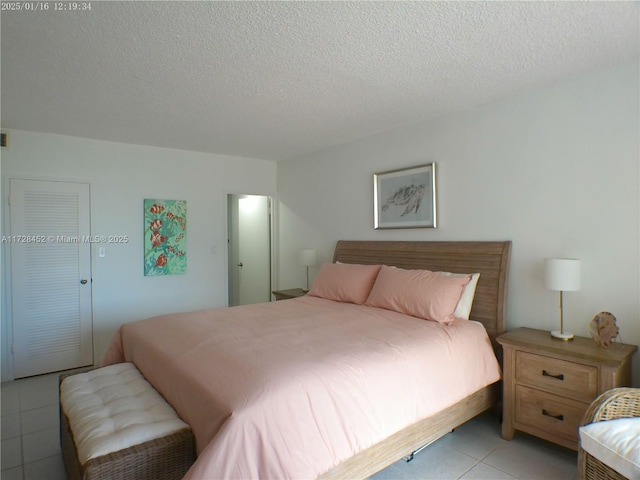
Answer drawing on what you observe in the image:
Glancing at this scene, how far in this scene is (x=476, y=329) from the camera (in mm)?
2727

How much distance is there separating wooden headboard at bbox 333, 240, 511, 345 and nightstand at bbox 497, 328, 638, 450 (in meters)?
0.30

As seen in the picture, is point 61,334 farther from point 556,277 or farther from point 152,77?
point 556,277

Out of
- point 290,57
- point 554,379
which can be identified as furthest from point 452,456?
point 290,57

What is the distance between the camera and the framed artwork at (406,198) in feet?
11.7

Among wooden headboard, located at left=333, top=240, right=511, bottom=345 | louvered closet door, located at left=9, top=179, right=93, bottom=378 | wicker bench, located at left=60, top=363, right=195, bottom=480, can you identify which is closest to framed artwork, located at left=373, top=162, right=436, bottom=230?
wooden headboard, located at left=333, top=240, right=511, bottom=345

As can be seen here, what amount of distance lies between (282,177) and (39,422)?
377cm

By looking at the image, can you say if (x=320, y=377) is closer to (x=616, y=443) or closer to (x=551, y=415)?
(x=616, y=443)

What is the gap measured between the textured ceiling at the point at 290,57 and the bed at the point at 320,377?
1.33m

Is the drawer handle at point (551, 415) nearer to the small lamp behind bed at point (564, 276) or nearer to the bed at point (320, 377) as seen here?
the bed at point (320, 377)

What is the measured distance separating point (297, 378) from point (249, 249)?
14.6ft

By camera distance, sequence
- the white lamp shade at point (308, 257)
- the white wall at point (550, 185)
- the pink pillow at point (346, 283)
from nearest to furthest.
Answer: the white wall at point (550, 185)
the pink pillow at point (346, 283)
the white lamp shade at point (308, 257)

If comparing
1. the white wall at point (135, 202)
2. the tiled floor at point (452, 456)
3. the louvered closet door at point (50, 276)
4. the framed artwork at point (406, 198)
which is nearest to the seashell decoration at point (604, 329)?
the tiled floor at point (452, 456)

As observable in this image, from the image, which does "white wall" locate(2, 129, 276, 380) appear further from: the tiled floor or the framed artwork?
the framed artwork

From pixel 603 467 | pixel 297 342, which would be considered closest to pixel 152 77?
pixel 297 342
